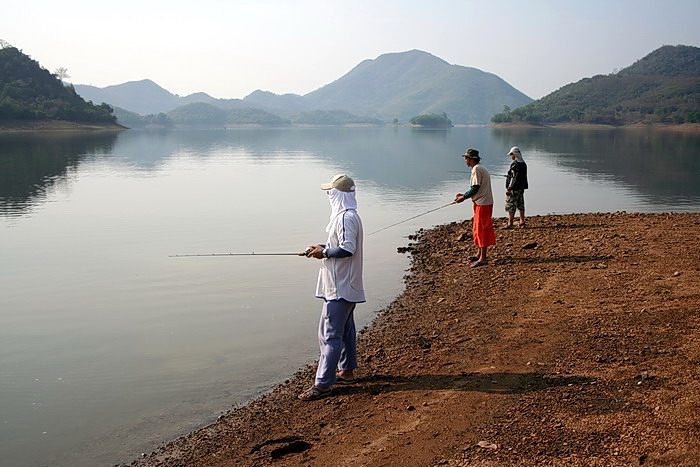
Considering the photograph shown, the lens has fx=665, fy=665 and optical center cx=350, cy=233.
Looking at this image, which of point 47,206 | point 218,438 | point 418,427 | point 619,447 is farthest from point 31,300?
point 47,206

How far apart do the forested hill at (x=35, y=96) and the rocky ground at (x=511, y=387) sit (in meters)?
111

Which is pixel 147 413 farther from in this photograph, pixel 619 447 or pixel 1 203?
pixel 1 203

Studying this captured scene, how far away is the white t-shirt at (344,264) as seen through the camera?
19.8 feet

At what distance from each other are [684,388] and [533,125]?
169 m

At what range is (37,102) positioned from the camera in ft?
397

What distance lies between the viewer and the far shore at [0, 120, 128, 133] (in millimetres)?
101750

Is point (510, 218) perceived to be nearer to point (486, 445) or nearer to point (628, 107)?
point (486, 445)

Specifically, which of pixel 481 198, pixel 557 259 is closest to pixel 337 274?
pixel 481 198

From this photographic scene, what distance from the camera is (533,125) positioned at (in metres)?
166

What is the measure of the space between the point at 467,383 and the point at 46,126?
387 feet

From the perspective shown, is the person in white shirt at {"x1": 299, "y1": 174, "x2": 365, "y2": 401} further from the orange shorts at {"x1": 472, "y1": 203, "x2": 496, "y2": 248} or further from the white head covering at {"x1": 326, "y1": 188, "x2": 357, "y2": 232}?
the orange shorts at {"x1": 472, "y1": 203, "x2": 496, "y2": 248}

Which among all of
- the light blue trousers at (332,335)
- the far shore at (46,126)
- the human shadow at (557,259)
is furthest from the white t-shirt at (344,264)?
the far shore at (46,126)

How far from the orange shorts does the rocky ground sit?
3.28 feet

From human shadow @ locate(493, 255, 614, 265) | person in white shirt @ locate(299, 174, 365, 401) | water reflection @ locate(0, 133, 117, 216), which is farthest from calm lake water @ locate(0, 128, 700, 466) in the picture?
human shadow @ locate(493, 255, 614, 265)
